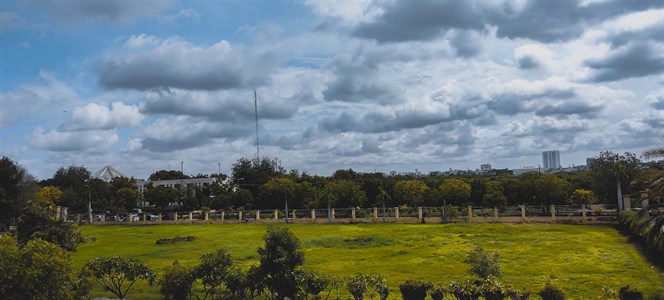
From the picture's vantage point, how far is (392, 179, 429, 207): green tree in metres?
52.5

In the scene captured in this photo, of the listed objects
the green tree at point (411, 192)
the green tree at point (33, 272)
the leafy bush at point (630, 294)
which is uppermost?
the green tree at point (411, 192)

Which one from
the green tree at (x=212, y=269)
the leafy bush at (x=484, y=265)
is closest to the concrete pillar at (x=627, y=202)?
the leafy bush at (x=484, y=265)

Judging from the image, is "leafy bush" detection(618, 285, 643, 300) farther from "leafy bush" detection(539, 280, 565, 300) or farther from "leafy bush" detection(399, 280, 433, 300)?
"leafy bush" detection(399, 280, 433, 300)

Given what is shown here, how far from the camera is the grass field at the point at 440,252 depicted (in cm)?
2073

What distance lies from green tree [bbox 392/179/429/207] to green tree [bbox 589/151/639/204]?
16381 mm

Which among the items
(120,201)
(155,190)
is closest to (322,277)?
(120,201)

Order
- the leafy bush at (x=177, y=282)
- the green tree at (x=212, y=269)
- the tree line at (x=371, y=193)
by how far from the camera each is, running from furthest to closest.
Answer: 1. the tree line at (x=371, y=193)
2. the leafy bush at (x=177, y=282)
3. the green tree at (x=212, y=269)

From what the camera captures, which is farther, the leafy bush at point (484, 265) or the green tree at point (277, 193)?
the green tree at point (277, 193)

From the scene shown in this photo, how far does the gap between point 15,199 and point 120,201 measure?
15.8m

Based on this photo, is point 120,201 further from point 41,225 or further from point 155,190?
point 41,225

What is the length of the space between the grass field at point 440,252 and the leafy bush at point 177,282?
2.25m

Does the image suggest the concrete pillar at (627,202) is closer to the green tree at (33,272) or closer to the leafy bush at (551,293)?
the leafy bush at (551,293)

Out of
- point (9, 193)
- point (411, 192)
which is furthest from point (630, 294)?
point (9, 193)

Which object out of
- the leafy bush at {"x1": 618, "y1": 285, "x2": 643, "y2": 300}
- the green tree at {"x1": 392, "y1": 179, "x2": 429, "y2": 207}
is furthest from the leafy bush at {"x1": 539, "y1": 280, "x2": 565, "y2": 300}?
the green tree at {"x1": 392, "y1": 179, "x2": 429, "y2": 207}
